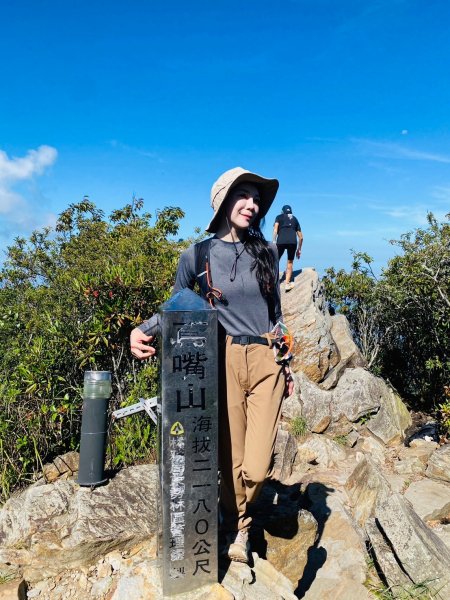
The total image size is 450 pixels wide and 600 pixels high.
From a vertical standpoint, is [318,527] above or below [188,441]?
below

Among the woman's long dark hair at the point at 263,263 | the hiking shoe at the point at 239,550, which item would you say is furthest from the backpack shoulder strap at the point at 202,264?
the hiking shoe at the point at 239,550

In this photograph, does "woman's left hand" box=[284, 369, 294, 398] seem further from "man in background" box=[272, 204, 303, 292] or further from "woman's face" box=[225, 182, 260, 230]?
"man in background" box=[272, 204, 303, 292]

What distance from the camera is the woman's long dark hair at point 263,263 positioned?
10.2 ft

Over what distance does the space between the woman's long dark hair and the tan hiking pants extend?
1.34 feet

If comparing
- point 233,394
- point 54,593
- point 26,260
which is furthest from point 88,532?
point 26,260

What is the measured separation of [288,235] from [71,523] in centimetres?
907

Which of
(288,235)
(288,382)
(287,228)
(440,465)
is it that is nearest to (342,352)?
(288,235)

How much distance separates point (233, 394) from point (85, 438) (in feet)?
5.66

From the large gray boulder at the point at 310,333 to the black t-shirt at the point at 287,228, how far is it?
1320 millimetres

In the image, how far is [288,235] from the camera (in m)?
11.5

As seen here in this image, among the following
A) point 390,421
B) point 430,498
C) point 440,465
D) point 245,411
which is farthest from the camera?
point 390,421

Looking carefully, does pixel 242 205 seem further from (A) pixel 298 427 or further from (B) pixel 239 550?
(A) pixel 298 427

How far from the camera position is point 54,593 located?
324 centimetres

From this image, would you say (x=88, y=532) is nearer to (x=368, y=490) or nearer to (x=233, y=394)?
(x=233, y=394)
